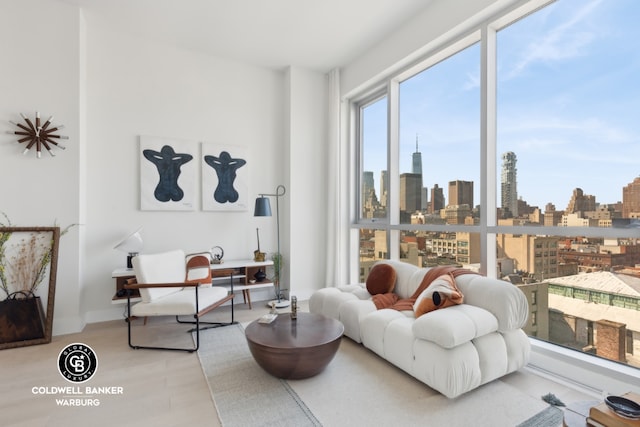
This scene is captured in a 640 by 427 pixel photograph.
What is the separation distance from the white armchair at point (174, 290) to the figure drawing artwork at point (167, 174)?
82 cm

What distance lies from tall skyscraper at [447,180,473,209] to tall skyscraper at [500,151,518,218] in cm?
33

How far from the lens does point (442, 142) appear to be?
11.8 feet

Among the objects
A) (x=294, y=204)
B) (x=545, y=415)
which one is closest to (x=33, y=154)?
(x=294, y=204)

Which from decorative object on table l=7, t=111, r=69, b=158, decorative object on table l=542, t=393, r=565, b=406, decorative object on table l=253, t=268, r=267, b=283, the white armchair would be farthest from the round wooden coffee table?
decorative object on table l=7, t=111, r=69, b=158

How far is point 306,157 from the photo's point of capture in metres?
4.84

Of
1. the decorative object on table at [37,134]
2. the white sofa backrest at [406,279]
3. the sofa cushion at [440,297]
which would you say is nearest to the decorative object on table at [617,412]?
the sofa cushion at [440,297]

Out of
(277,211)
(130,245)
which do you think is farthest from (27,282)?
(277,211)

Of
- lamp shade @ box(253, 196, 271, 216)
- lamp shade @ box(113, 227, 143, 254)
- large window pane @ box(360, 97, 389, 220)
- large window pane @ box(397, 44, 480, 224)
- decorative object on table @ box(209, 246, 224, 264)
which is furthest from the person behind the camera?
large window pane @ box(360, 97, 389, 220)

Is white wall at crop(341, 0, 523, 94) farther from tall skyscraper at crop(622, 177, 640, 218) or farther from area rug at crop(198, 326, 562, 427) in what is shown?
area rug at crop(198, 326, 562, 427)

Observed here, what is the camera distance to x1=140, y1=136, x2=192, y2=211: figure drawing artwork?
4.00 meters

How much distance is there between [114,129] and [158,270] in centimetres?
186

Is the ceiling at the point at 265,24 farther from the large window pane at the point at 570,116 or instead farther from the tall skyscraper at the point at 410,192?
the tall skyscraper at the point at 410,192

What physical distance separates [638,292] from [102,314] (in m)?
4.98

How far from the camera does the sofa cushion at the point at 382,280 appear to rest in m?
3.32
